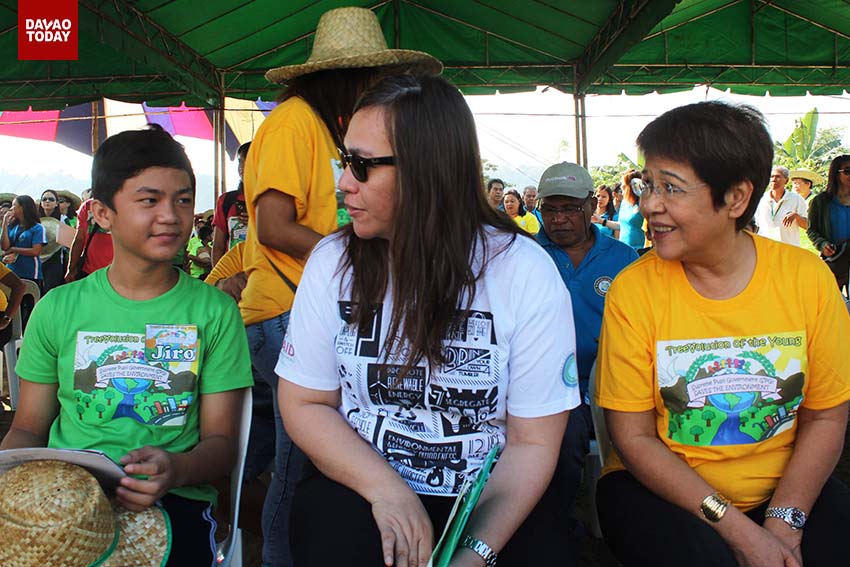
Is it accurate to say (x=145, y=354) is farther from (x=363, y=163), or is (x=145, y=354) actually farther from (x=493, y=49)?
(x=493, y=49)

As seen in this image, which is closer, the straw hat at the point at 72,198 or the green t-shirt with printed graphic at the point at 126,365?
the green t-shirt with printed graphic at the point at 126,365

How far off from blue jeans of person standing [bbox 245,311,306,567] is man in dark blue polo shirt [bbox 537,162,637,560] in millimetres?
1190

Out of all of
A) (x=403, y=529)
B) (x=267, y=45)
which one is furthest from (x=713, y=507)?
(x=267, y=45)

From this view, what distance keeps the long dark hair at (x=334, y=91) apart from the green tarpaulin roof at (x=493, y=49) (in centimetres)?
690

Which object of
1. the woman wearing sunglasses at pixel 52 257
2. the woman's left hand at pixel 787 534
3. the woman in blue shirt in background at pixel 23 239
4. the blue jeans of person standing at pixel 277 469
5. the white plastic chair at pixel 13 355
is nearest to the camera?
the woman's left hand at pixel 787 534

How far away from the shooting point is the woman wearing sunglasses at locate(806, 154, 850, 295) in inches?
226

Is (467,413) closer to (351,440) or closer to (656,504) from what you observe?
(351,440)

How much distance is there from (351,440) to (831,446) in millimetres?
1116

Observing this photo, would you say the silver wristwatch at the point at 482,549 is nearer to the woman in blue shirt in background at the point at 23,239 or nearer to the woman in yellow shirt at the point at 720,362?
the woman in yellow shirt at the point at 720,362

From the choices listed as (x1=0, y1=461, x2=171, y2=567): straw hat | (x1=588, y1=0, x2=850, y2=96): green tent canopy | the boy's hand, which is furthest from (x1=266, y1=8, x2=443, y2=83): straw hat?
(x1=588, y1=0, x2=850, y2=96): green tent canopy

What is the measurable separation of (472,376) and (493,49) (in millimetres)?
9643

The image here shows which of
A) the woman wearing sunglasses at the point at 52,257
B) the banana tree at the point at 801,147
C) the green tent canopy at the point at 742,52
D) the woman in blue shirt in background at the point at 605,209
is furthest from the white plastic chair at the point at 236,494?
the banana tree at the point at 801,147

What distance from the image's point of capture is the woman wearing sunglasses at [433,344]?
149cm

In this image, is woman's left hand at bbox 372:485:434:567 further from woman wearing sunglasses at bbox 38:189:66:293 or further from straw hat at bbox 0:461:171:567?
woman wearing sunglasses at bbox 38:189:66:293
